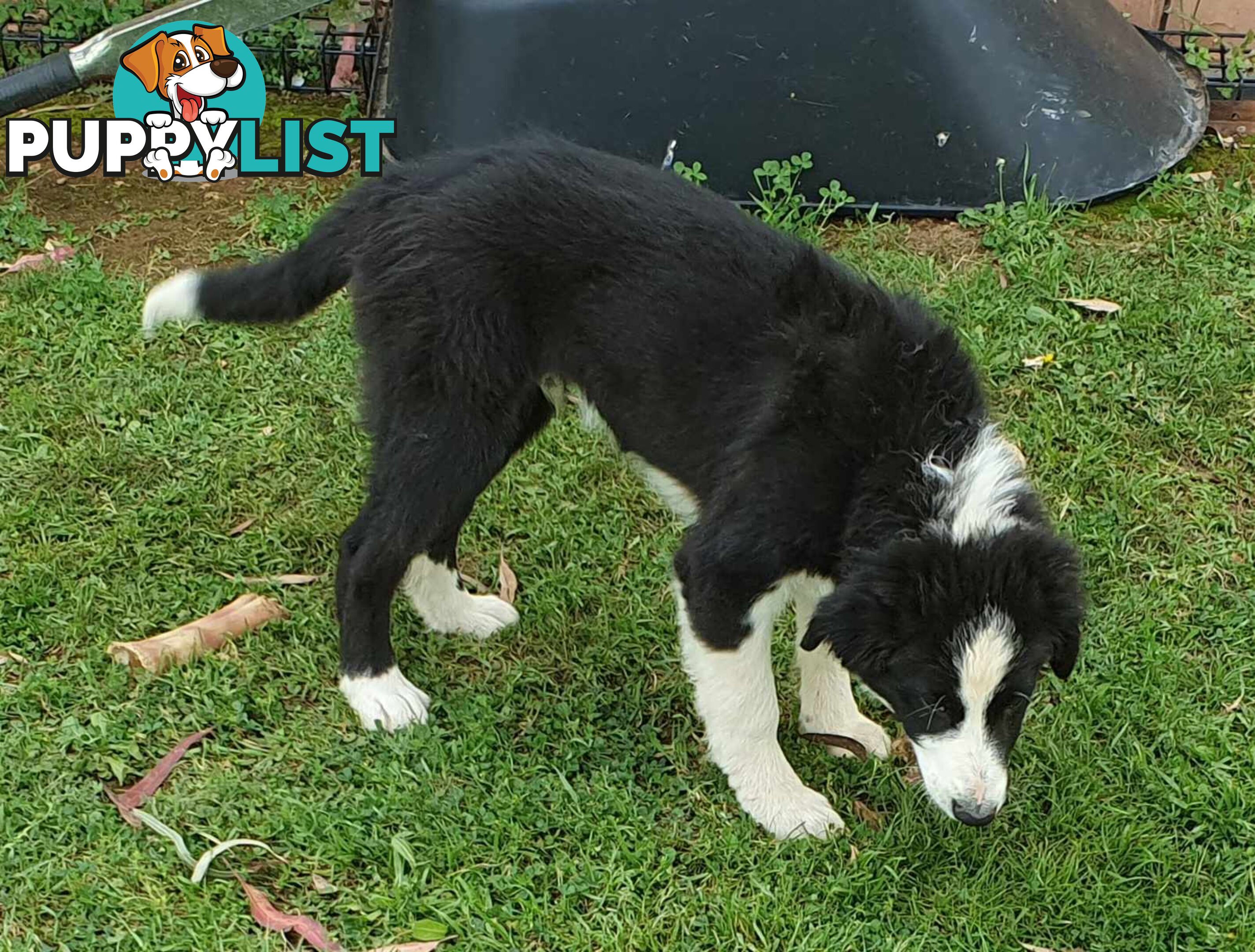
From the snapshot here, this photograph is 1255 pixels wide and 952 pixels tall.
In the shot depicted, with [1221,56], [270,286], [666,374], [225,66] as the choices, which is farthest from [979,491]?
[225,66]

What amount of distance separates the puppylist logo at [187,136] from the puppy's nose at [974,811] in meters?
3.91

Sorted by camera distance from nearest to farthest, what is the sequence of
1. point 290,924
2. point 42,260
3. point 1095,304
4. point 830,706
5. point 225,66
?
point 290,924 < point 830,706 < point 1095,304 < point 42,260 < point 225,66

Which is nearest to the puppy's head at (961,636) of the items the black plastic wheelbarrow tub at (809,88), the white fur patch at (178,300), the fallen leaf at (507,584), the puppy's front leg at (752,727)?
the puppy's front leg at (752,727)

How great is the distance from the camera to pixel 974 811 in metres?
2.88

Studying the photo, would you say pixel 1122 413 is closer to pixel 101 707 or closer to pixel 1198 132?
pixel 1198 132

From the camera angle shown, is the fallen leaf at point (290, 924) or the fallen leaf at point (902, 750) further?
the fallen leaf at point (902, 750)

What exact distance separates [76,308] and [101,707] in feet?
6.53

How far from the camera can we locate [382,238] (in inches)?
135

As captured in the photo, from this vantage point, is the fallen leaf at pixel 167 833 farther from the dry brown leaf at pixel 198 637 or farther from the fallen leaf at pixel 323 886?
the dry brown leaf at pixel 198 637

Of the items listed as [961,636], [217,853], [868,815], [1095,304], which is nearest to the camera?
[961,636]

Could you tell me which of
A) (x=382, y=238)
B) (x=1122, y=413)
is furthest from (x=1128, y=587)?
(x=382, y=238)

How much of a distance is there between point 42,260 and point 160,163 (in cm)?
80

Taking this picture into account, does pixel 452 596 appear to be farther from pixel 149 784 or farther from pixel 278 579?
pixel 149 784

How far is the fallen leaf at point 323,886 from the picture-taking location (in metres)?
3.18
